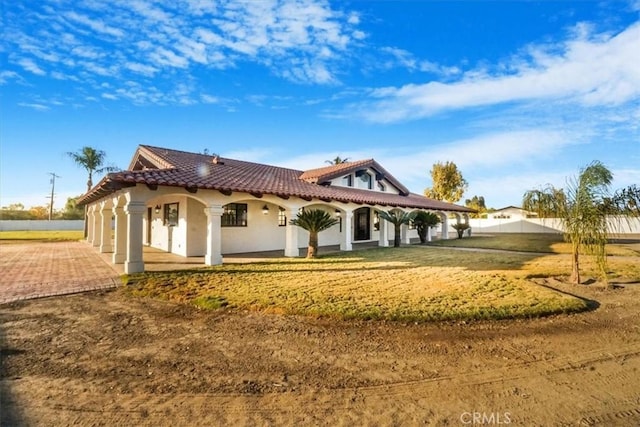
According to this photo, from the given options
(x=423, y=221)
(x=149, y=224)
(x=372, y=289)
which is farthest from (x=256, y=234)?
(x=423, y=221)

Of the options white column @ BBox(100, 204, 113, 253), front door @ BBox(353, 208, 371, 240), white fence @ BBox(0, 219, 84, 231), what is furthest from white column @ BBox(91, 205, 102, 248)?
white fence @ BBox(0, 219, 84, 231)

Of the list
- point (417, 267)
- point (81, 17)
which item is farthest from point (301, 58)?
point (417, 267)

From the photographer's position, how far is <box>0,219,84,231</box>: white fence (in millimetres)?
42438

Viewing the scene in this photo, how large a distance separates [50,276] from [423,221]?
19.0 metres

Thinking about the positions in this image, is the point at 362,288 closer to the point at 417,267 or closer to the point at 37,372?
the point at 417,267

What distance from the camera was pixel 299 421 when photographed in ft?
9.52

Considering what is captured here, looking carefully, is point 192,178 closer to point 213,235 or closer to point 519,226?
point 213,235

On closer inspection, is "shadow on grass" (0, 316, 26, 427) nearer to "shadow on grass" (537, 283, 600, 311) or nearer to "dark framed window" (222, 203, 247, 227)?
"shadow on grass" (537, 283, 600, 311)

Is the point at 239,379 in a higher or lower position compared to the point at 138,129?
lower

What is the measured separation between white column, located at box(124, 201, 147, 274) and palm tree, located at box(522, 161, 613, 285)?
12.9 metres

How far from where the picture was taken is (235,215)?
1566cm

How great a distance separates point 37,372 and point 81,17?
9630 millimetres

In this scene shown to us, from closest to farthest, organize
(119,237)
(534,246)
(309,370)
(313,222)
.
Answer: (309,370)
(119,237)
(313,222)
(534,246)

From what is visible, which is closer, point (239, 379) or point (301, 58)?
point (239, 379)
